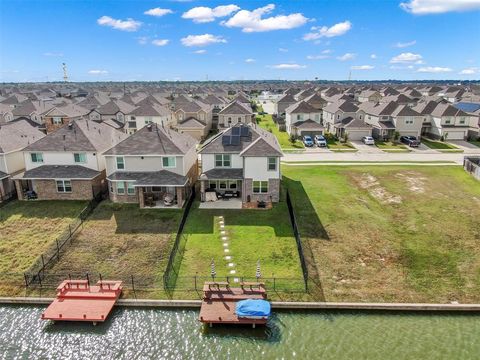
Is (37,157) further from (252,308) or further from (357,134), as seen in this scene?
(357,134)

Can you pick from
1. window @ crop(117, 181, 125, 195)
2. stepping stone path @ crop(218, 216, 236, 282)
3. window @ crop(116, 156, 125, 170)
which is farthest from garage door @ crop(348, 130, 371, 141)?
Result: window @ crop(117, 181, 125, 195)

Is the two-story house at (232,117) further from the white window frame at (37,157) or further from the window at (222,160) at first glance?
the white window frame at (37,157)

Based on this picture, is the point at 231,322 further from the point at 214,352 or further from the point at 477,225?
the point at 477,225

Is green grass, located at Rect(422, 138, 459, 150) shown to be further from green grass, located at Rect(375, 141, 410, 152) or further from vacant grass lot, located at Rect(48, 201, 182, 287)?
vacant grass lot, located at Rect(48, 201, 182, 287)

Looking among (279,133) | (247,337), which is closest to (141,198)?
(247,337)

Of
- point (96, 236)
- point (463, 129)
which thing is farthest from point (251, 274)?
point (463, 129)

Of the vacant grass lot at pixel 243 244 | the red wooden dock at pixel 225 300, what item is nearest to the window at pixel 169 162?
the vacant grass lot at pixel 243 244
